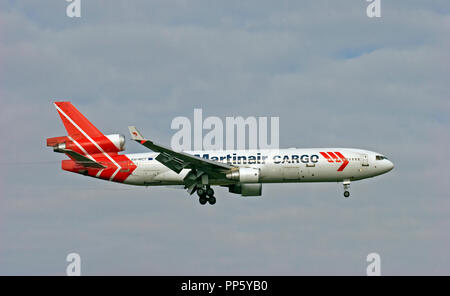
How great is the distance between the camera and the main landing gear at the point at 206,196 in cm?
6462

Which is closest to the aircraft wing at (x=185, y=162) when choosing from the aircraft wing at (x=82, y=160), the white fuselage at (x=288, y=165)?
the white fuselage at (x=288, y=165)

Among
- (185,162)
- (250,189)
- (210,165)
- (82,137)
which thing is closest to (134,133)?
(185,162)

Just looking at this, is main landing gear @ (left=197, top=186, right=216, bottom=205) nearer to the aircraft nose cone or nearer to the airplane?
the airplane

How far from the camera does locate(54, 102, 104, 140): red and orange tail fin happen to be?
2591 inches

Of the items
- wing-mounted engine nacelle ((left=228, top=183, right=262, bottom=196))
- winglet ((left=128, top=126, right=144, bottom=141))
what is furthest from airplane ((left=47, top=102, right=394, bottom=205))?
winglet ((left=128, top=126, right=144, bottom=141))

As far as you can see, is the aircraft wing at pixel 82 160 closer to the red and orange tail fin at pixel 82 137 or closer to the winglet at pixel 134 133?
the red and orange tail fin at pixel 82 137

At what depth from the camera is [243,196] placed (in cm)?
6706

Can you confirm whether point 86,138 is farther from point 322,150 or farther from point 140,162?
point 322,150
